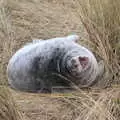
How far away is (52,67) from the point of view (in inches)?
131

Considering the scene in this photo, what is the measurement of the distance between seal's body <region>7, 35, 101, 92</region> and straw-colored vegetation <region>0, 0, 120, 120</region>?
89 millimetres

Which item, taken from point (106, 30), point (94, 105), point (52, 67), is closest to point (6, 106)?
point (94, 105)

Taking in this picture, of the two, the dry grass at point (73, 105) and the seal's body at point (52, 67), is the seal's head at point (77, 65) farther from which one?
the dry grass at point (73, 105)

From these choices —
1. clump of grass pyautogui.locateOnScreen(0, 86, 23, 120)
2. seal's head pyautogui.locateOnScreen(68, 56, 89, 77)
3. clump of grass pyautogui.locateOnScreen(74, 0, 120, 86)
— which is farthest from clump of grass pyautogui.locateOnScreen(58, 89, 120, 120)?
clump of grass pyautogui.locateOnScreen(0, 86, 23, 120)

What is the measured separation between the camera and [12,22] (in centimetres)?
448

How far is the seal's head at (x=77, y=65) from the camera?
3242 millimetres

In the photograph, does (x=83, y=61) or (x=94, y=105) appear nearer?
(x=94, y=105)

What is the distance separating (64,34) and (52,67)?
875 mm

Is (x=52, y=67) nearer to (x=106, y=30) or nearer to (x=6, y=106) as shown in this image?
(x=106, y=30)

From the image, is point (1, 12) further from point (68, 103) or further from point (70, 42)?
point (68, 103)

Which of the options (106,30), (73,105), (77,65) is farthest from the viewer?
(106,30)

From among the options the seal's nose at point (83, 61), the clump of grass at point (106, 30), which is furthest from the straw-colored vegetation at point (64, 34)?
the seal's nose at point (83, 61)

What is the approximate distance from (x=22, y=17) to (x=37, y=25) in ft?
0.81

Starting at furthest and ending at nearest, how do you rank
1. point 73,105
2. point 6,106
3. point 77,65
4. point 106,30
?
1. point 106,30
2. point 77,65
3. point 73,105
4. point 6,106
